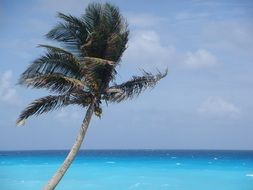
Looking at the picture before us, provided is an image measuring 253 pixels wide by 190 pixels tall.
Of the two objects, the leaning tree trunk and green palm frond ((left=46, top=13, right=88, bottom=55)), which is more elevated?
green palm frond ((left=46, top=13, right=88, bottom=55))

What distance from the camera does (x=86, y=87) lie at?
44.0 feet

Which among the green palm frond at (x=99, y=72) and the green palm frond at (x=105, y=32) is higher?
the green palm frond at (x=105, y=32)

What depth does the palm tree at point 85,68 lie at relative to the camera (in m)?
13.1

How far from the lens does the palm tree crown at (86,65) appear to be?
13125 mm

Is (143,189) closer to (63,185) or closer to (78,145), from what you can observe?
(63,185)

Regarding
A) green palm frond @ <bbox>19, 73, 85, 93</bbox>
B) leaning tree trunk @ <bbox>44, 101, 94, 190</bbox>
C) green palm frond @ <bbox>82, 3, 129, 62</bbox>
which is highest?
green palm frond @ <bbox>82, 3, 129, 62</bbox>

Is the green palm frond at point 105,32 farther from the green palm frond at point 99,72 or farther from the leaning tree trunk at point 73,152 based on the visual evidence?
the leaning tree trunk at point 73,152

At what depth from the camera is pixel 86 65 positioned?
13.3 m

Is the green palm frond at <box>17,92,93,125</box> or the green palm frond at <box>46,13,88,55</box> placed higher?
the green palm frond at <box>46,13,88,55</box>

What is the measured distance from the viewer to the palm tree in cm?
1307

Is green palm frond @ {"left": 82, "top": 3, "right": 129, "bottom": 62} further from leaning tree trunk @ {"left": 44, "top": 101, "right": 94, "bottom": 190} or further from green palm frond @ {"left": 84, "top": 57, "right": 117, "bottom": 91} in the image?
leaning tree trunk @ {"left": 44, "top": 101, "right": 94, "bottom": 190}

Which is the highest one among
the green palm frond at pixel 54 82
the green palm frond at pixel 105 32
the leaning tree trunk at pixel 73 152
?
the green palm frond at pixel 105 32

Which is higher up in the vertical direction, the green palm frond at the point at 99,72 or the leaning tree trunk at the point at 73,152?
the green palm frond at the point at 99,72

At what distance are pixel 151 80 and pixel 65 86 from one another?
215 centimetres
